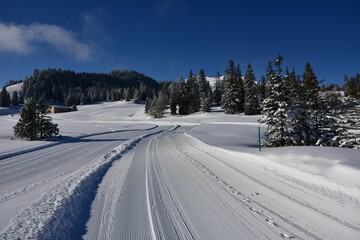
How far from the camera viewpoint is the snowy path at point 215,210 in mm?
4039

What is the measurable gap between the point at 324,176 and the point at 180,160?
602 centimetres

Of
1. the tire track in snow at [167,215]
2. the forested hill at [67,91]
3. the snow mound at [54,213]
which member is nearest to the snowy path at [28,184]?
the snow mound at [54,213]

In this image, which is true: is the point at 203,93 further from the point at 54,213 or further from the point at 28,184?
the point at 54,213

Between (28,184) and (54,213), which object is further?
(28,184)

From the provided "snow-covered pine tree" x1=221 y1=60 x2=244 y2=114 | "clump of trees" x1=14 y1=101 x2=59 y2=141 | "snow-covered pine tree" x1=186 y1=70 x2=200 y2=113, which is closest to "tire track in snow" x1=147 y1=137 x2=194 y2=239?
"clump of trees" x1=14 y1=101 x2=59 y2=141

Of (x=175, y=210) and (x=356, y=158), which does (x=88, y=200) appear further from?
(x=356, y=158)

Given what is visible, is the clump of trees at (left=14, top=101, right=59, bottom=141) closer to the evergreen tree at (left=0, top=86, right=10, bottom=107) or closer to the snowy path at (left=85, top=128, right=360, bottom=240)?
the snowy path at (left=85, top=128, right=360, bottom=240)

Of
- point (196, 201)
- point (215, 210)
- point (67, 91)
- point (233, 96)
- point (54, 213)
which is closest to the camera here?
point (54, 213)

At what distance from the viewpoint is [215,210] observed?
4984mm

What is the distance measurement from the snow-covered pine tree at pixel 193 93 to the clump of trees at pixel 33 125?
156 feet

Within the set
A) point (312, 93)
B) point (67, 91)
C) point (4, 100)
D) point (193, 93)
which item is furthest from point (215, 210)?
point (67, 91)

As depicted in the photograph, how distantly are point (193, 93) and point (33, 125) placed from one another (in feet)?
173

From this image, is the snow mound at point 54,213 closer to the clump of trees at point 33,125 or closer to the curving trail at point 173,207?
the curving trail at point 173,207

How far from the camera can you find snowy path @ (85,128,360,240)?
404 cm
